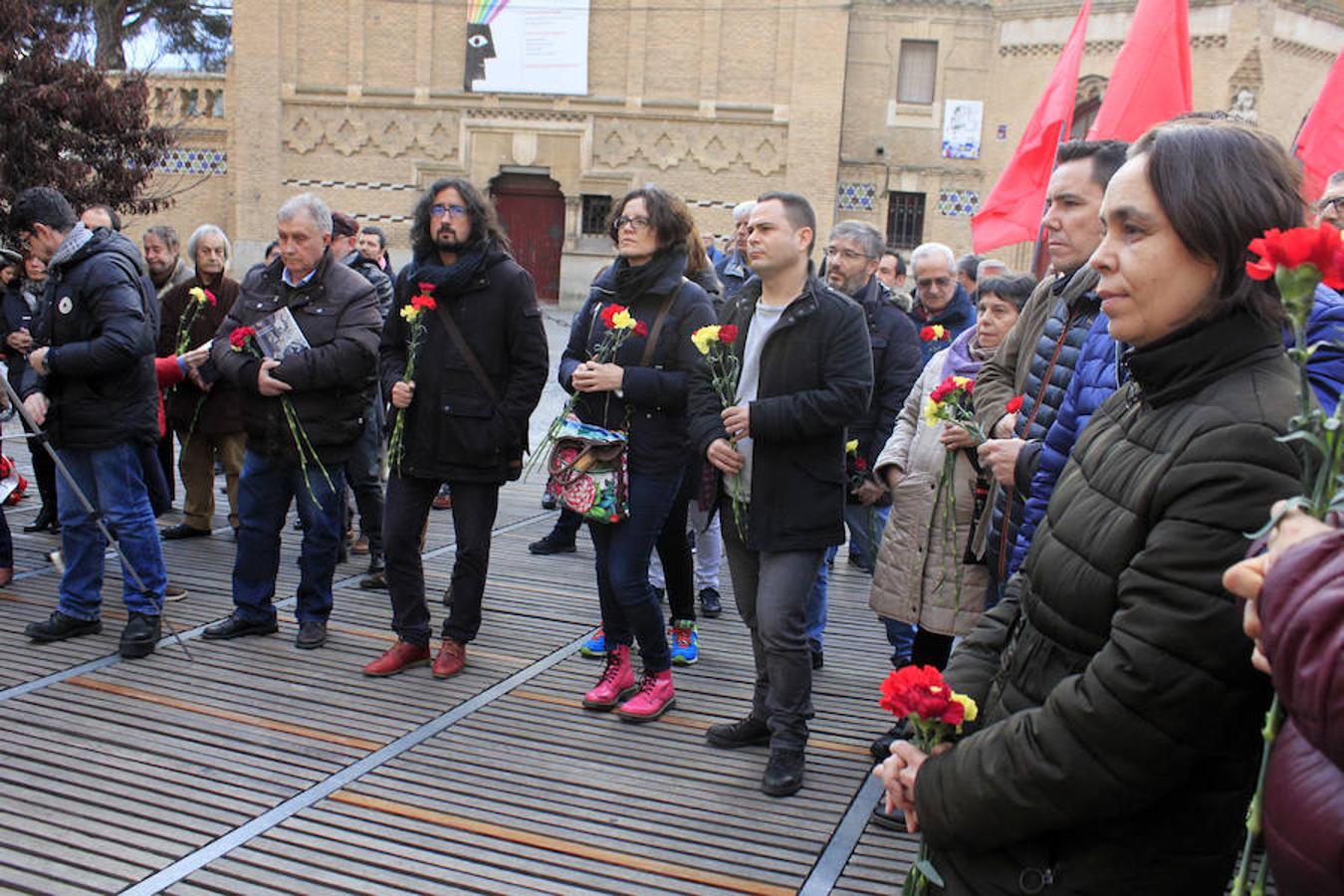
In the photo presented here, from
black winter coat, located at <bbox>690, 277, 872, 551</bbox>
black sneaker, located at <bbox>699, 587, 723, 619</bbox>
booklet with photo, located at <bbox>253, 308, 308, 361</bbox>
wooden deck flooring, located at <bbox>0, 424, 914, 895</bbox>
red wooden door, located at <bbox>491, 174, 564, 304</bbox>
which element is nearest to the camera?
A: wooden deck flooring, located at <bbox>0, 424, 914, 895</bbox>

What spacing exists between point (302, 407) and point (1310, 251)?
5110 millimetres

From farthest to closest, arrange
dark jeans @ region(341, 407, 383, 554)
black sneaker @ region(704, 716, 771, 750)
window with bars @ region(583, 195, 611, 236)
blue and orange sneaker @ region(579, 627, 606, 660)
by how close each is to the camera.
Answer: window with bars @ region(583, 195, 611, 236) < dark jeans @ region(341, 407, 383, 554) < blue and orange sneaker @ region(579, 627, 606, 660) < black sneaker @ region(704, 716, 771, 750)

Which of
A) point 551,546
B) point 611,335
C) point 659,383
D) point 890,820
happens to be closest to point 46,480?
point 551,546

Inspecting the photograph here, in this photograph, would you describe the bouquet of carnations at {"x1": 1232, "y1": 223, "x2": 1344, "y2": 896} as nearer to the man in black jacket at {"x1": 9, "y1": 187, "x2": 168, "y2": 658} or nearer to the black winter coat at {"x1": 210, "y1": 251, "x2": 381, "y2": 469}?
→ the black winter coat at {"x1": 210, "y1": 251, "x2": 381, "y2": 469}

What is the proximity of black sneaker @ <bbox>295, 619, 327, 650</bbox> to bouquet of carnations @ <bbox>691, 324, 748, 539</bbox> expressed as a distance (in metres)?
2.58

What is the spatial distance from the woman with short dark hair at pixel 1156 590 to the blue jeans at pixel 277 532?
445 centimetres

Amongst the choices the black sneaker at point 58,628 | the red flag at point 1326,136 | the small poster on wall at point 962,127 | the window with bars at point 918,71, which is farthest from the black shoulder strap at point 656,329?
the window with bars at point 918,71

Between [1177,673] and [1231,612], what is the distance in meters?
0.13

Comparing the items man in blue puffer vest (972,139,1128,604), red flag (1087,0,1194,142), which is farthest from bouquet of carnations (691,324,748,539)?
red flag (1087,0,1194,142)

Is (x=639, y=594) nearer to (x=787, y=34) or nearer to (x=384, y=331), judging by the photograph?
(x=384, y=331)

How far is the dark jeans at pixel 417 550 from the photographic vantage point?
217 inches

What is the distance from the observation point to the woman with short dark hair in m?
1.77

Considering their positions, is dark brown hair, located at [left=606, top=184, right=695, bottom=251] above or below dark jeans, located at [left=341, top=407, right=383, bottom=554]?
above

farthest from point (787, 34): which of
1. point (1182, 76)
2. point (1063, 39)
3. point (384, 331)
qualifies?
point (384, 331)
